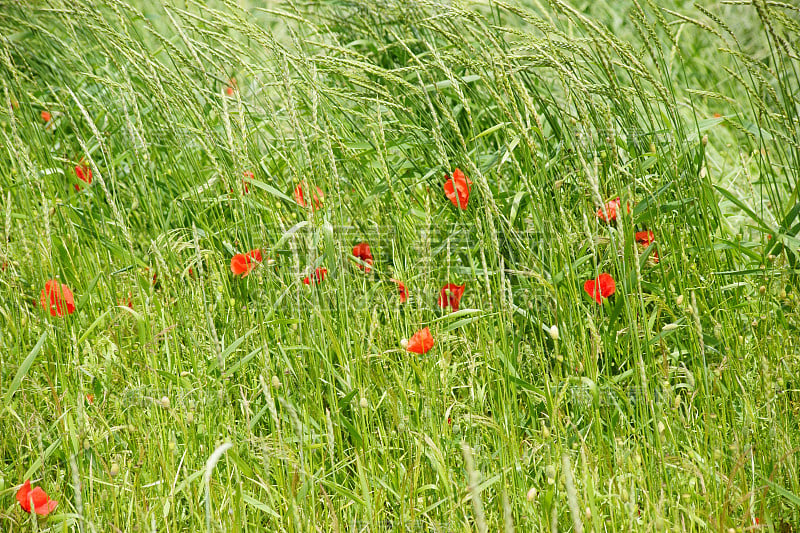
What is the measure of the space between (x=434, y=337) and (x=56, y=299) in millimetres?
824

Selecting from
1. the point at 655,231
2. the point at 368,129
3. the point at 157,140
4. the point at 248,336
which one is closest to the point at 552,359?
the point at 655,231

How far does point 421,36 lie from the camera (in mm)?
2539

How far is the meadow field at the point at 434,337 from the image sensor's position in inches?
51.5

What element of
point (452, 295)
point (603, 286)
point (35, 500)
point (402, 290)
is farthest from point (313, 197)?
point (35, 500)

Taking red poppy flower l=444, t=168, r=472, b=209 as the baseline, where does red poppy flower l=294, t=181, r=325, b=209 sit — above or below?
below

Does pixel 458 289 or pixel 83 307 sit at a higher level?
pixel 458 289

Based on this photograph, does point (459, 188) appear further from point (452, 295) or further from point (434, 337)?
point (434, 337)

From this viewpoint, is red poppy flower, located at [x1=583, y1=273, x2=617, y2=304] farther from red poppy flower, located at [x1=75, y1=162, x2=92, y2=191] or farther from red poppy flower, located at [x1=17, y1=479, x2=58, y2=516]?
red poppy flower, located at [x1=75, y1=162, x2=92, y2=191]

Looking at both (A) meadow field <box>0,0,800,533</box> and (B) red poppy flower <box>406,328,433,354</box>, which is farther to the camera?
(B) red poppy flower <box>406,328,433,354</box>

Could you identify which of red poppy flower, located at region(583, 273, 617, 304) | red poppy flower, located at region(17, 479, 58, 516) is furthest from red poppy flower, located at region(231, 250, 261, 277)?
red poppy flower, located at region(583, 273, 617, 304)

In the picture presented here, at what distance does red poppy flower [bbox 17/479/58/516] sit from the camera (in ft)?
4.27

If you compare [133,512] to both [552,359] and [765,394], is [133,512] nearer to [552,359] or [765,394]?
[552,359]

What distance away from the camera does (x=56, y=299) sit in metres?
1.67

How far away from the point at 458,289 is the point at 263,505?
670mm
